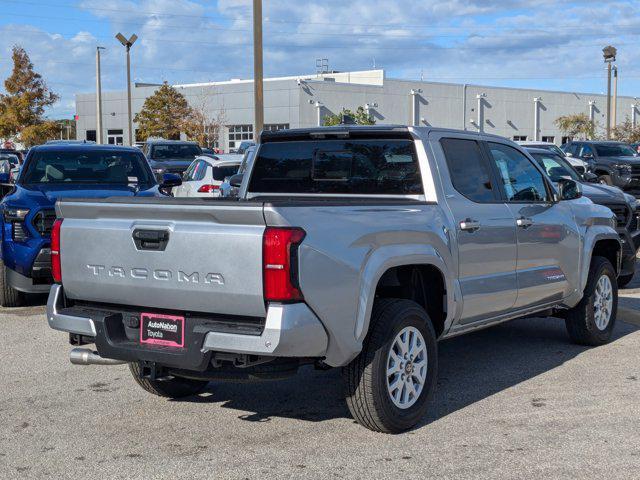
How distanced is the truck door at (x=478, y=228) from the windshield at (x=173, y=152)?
2365cm

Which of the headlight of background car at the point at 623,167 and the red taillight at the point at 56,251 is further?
the headlight of background car at the point at 623,167

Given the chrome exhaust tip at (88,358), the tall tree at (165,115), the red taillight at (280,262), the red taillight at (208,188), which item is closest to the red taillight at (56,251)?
the chrome exhaust tip at (88,358)

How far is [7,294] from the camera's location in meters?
10.6

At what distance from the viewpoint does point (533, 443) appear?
5.46 meters

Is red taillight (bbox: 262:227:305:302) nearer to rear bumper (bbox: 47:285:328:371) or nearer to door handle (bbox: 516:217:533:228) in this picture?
rear bumper (bbox: 47:285:328:371)

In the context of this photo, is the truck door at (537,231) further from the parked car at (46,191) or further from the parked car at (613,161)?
the parked car at (613,161)

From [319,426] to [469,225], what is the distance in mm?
1793

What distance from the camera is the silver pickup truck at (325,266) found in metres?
4.92

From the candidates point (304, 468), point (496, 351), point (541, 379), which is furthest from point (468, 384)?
point (304, 468)

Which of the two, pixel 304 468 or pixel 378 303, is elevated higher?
pixel 378 303

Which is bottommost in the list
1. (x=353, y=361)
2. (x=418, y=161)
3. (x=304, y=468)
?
(x=304, y=468)

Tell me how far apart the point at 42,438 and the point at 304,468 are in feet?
5.80

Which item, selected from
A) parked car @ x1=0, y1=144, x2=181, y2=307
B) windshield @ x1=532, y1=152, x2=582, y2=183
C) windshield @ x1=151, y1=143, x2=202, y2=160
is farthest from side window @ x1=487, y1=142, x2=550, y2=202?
windshield @ x1=151, y1=143, x2=202, y2=160

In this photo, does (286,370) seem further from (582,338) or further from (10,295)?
(10,295)
